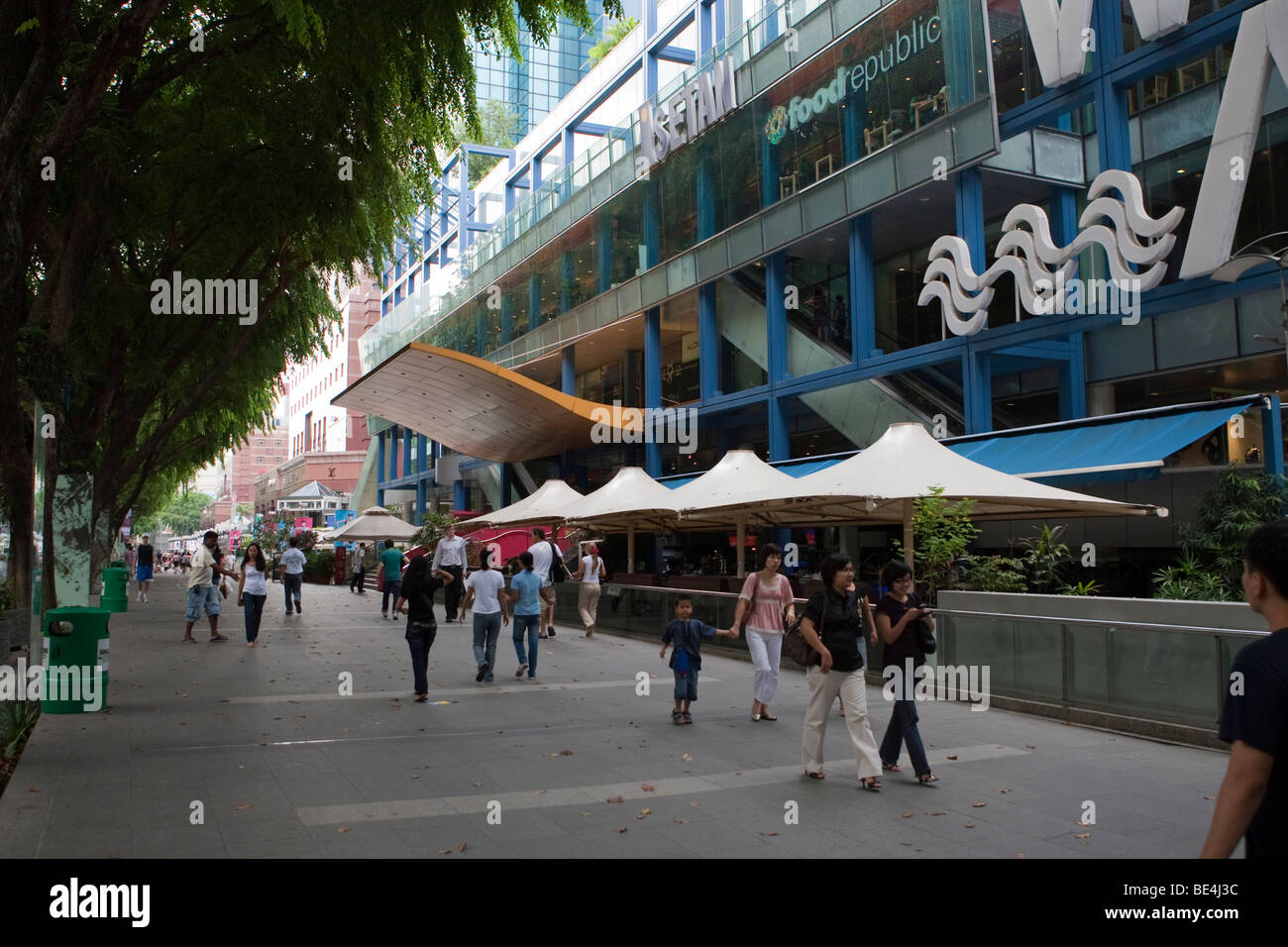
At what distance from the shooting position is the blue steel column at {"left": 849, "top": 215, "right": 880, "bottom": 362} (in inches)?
922

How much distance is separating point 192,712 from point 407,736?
263cm

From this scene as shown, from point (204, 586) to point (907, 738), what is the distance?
14113mm

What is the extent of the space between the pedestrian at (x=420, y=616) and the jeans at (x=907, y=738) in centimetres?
539

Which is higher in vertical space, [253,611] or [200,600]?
[200,600]

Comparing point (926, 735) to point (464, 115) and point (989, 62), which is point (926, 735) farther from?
point (989, 62)

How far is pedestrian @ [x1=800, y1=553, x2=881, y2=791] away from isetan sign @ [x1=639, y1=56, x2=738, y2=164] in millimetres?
22757

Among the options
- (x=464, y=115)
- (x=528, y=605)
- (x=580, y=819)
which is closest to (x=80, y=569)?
(x=528, y=605)

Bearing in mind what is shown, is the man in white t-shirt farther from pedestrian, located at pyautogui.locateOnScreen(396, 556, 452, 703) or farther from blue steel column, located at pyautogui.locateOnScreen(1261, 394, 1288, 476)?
blue steel column, located at pyautogui.locateOnScreen(1261, 394, 1288, 476)

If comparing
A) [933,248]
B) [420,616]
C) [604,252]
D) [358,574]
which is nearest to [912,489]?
[420,616]

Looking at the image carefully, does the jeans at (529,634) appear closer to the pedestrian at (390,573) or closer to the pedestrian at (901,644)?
the pedestrian at (901,644)

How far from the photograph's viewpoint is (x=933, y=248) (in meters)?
20.2

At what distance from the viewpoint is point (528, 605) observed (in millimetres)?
12891
